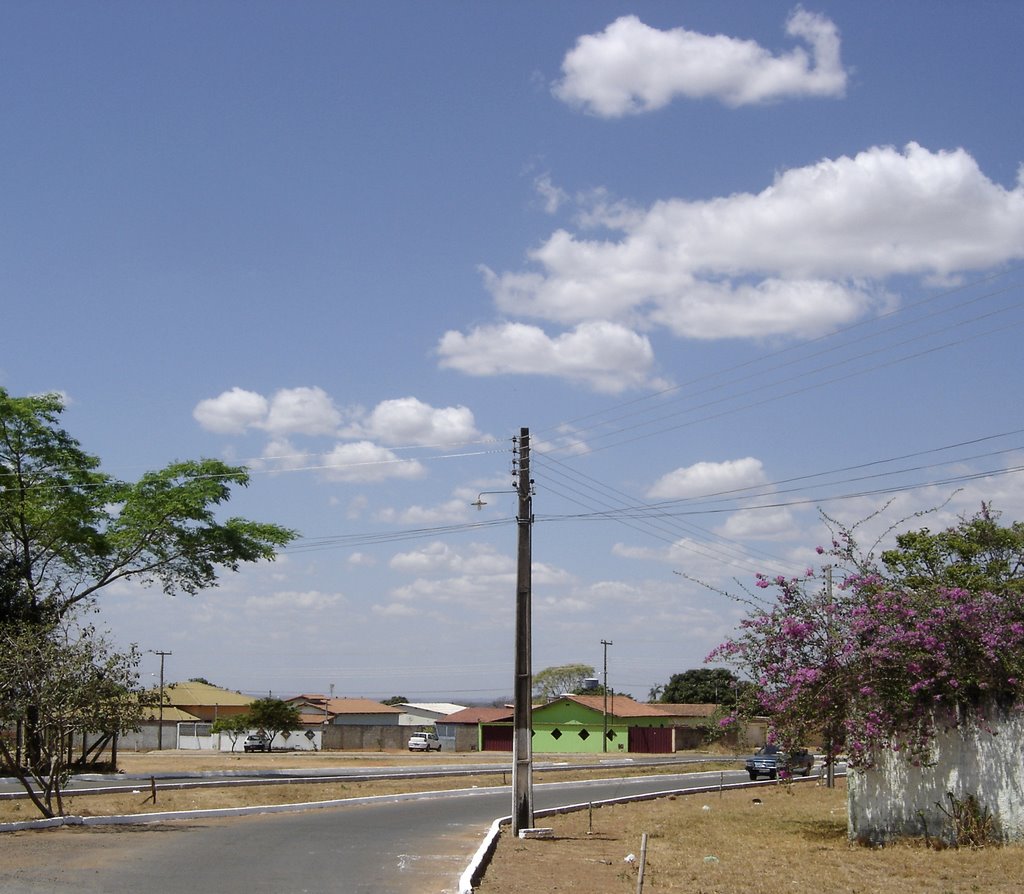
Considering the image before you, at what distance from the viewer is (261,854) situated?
63.0ft

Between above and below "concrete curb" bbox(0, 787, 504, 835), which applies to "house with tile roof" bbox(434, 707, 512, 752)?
below

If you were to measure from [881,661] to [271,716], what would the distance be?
6574 centimetres

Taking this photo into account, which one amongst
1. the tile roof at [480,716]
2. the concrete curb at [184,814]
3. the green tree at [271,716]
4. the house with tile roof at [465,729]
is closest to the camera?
the concrete curb at [184,814]

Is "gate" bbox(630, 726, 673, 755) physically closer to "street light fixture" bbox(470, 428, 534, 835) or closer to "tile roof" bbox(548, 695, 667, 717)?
"tile roof" bbox(548, 695, 667, 717)

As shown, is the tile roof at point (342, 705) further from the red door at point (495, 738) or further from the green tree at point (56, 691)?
the green tree at point (56, 691)

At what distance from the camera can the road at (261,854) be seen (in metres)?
15.7

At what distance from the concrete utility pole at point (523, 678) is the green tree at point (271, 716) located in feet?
198

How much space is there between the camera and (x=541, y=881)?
17.1m

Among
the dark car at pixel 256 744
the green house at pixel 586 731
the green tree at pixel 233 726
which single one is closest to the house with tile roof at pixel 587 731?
the green house at pixel 586 731

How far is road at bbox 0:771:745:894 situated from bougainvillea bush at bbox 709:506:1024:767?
22.2 feet

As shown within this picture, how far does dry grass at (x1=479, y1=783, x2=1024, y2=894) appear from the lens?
54.9ft

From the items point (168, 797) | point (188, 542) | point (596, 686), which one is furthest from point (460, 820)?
point (596, 686)

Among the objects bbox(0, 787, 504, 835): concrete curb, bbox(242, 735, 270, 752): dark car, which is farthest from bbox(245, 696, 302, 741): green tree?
bbox(0, 787, 504, 835): concrete curb

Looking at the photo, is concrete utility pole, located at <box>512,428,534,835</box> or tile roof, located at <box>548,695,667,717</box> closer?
concrete utility pole, located at <box>512,428,534,835</box>
